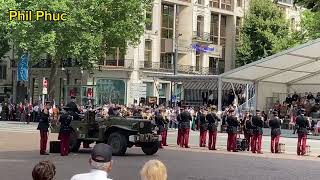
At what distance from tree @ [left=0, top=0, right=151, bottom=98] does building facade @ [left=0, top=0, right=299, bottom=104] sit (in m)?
3.56

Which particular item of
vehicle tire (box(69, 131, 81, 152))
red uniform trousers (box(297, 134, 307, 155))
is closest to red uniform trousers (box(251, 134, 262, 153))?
red uniform trousers (box(297, 134, 307, 155))

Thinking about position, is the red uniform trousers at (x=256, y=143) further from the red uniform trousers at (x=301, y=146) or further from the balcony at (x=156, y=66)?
the balcony at (x=156, y=66)

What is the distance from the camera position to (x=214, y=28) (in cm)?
6944

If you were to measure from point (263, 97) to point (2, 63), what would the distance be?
3531 centimetres

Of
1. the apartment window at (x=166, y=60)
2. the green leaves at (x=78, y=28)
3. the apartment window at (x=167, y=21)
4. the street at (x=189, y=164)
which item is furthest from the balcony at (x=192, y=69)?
the street at (x=189, y=164)

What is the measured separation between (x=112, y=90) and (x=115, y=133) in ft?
125

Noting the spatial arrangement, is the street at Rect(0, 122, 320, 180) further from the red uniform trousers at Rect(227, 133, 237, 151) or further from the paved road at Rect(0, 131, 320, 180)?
the red uniform trousers at Rect(227, 133, 237, 151)

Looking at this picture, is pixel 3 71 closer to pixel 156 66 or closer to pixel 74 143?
pixel 156 66

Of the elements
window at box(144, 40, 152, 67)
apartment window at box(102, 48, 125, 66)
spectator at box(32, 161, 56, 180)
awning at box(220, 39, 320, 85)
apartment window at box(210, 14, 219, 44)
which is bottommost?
spectator at box(32, 161, 56, 180)

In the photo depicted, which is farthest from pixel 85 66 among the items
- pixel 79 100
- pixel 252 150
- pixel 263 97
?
pixel 252 150

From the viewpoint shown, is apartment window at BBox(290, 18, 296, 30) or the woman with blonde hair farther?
apartment window at BBox(290, 18, 296, 30)

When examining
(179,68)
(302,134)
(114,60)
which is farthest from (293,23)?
(302,134)

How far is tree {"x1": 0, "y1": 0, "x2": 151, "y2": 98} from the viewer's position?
4903 centimetres

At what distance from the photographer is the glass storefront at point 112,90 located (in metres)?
59.5
